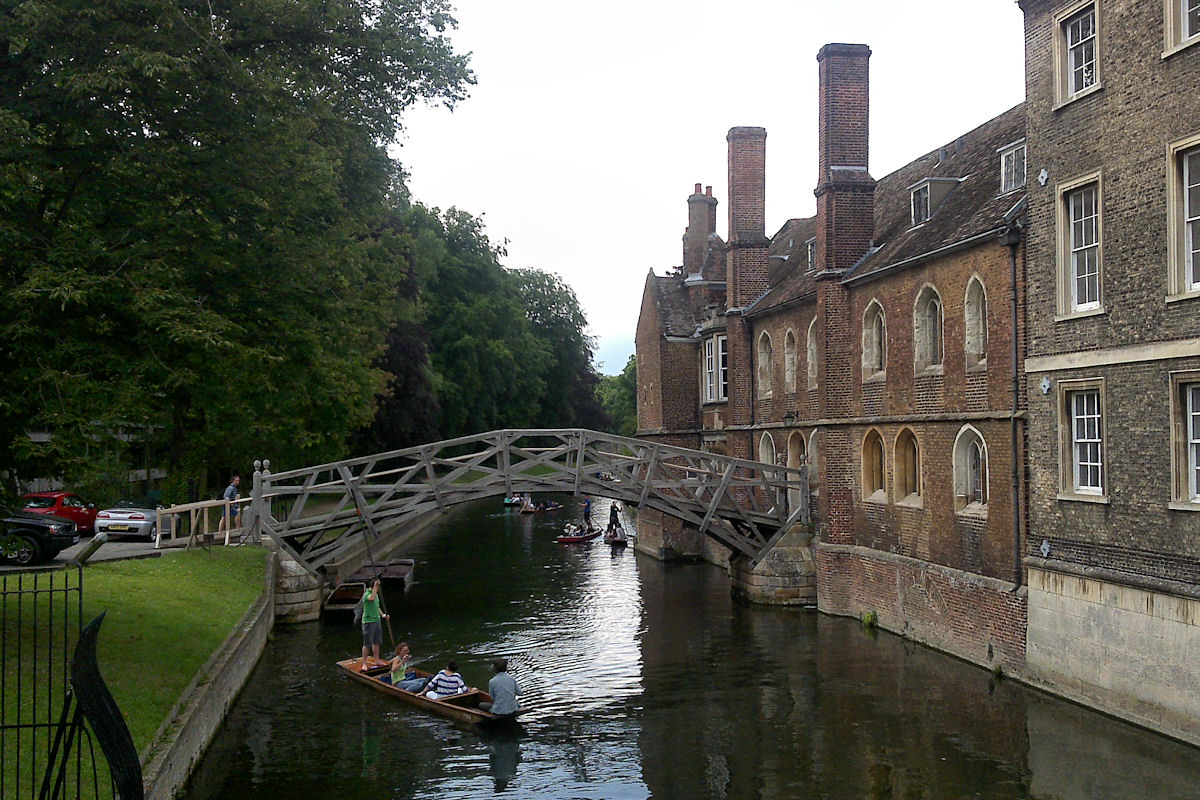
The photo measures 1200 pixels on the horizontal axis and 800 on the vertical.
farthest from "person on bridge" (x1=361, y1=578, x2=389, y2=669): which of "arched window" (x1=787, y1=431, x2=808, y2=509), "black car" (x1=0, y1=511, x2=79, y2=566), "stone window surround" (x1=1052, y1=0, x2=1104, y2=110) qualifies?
"stone window surround" (x1=1052, y1=0, x2=1104, y2=110)

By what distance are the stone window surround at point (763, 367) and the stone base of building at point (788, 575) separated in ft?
16.3

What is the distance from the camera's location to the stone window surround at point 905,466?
70.9 ft

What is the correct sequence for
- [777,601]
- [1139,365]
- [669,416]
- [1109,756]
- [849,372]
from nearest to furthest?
[1109,756]
[1139,365]
[849,372]
[777,601]
[669,416]

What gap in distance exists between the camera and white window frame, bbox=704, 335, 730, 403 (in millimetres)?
32531

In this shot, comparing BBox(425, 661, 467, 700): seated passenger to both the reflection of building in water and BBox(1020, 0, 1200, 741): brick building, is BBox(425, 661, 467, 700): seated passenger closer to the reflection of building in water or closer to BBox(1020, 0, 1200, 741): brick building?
the reflection of building in water

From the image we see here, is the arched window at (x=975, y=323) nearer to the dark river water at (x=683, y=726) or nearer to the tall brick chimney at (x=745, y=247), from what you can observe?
the dark river water at (x=683, y=726)

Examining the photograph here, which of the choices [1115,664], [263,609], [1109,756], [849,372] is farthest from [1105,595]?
[263,609]

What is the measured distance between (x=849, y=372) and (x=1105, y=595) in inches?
387

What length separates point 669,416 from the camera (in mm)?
35469

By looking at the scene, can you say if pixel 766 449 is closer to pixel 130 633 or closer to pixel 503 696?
pixel 503 696

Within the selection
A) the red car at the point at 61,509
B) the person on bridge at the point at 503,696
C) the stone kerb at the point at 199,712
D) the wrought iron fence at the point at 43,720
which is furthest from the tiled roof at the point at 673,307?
the wrought iron fence at the point at 43,720

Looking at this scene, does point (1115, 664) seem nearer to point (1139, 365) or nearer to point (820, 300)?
point (1139, 365)

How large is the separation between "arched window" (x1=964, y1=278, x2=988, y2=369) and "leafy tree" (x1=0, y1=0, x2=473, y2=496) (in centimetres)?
1082

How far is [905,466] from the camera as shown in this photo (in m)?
21.9
